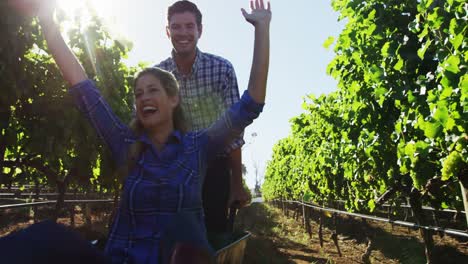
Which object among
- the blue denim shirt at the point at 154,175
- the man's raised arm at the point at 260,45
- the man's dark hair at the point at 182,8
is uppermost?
the man's dark hair at the point at 182,8

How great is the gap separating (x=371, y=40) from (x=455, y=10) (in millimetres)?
2263

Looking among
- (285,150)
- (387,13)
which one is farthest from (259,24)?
(285,150)

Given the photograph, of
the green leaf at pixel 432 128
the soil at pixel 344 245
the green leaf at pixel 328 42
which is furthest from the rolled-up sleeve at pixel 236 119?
the soil at pixel 344 245

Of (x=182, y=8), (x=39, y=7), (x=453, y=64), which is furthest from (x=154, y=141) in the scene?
(x=453, y=64)

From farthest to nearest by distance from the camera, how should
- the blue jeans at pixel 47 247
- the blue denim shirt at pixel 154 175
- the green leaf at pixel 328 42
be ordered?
the green leaf at pixel 328 42 < the blue denim shirt at pixel 154 175 < the blue jeans at pixel 47 247

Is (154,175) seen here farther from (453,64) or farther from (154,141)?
(453,64)

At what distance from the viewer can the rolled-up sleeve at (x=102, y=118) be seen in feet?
6.18

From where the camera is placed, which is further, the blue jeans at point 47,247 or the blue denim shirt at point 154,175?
the blue denim shirt at point 154,175

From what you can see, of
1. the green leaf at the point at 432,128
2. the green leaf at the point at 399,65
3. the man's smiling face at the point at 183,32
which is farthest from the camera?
the green leaf at the point at 399,65

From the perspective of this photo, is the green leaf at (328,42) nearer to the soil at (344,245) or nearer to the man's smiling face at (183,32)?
the man's smiling face at (183,32)

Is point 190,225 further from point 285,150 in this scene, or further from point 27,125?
point 285,150

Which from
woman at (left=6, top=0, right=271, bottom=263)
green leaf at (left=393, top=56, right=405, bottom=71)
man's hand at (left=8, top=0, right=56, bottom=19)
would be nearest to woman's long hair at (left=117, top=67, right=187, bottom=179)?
woman at (left=6, top=0, right=271, bottom=263)

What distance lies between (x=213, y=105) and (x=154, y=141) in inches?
38.6

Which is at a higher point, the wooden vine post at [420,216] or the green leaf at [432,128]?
the green leaf at [432,128]
